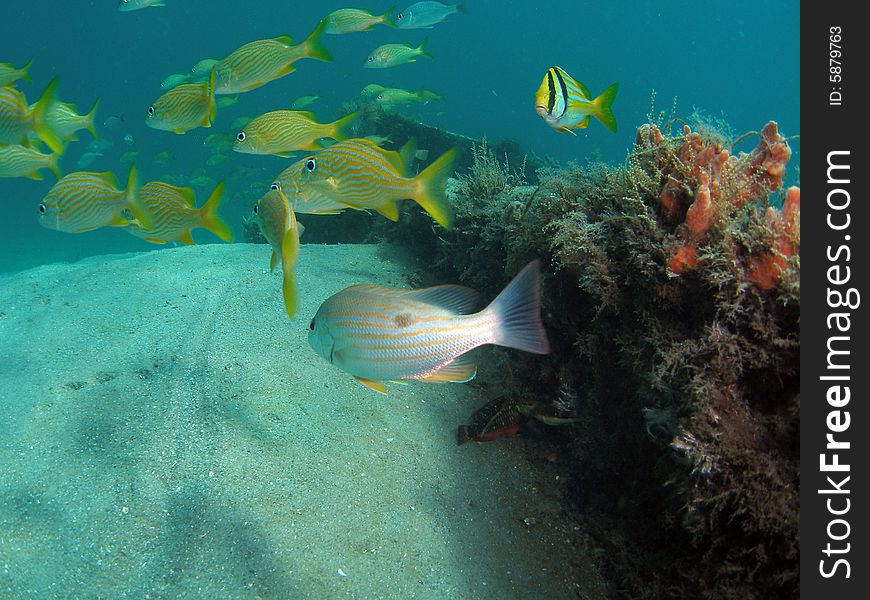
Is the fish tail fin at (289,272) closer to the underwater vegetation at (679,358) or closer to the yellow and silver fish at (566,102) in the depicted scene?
the underwater vegetation at (679,358)

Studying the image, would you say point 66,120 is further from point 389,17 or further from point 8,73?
point 389,17

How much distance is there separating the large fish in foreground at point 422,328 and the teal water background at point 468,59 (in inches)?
1672

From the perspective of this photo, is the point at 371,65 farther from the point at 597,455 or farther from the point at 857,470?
the point at 857,470

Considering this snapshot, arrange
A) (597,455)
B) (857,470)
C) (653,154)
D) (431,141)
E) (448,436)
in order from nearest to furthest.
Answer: (857,470)
(653,154)
(597,455)
(448,436)
(431,141)

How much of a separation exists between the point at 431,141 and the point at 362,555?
10715 millimetres

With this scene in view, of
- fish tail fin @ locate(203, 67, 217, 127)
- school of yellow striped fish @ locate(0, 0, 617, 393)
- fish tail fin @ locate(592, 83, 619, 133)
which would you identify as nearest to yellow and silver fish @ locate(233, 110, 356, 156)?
school of yellow striped fish @ locate(0, 0, 617, 393)

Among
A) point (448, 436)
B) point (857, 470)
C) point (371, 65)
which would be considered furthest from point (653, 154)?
point (371, 65)

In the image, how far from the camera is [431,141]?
11703 mm

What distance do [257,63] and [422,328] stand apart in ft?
11.6

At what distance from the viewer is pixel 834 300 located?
78.7 inches

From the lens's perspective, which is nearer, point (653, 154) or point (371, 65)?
point (653, 154)

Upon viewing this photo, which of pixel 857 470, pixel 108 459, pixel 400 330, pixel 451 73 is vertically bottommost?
pixel 108 459

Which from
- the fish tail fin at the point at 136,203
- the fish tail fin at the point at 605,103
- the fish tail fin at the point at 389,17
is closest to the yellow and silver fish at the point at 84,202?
the fish tail fin at the point at 136,203

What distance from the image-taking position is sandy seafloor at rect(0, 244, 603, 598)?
257cm
